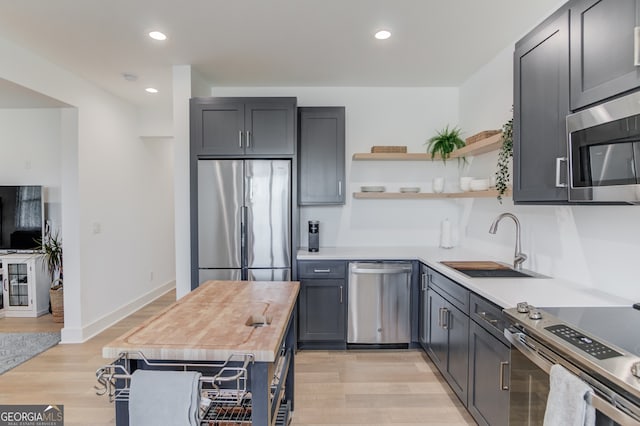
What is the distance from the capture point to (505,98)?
2953 millimetres

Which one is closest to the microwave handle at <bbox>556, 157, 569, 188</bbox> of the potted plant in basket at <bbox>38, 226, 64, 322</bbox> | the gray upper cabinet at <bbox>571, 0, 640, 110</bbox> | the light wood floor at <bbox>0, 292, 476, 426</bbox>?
the gray upper cabinet at <bbox>571, 0, 640, 110</bbox>

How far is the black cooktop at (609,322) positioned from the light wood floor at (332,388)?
1.19 meters

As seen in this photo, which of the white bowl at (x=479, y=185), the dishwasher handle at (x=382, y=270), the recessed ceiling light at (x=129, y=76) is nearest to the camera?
the white bowl at (x=479, y=185)

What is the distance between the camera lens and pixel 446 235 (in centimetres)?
373

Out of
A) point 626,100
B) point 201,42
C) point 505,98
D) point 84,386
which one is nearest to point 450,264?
point 505,98

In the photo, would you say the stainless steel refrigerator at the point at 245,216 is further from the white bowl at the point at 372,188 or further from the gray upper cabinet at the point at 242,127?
the white bowl at the point at 372,188

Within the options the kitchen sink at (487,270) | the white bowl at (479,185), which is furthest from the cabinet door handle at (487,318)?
the white bowl at (479,185)

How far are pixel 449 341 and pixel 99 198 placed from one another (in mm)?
3930

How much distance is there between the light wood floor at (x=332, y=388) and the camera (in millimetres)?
2322

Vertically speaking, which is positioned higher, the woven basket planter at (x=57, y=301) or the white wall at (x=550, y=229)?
the white wall at (x=550, y=229)

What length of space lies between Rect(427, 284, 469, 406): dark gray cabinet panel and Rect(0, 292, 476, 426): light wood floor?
189mm

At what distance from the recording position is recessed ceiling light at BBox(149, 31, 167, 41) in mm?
2633

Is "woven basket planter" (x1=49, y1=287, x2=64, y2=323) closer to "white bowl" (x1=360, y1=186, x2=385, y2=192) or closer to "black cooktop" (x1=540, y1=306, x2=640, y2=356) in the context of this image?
"white bowl" (x1=360, y1=186, x2=385, y2=192)

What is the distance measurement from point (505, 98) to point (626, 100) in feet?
5.93
